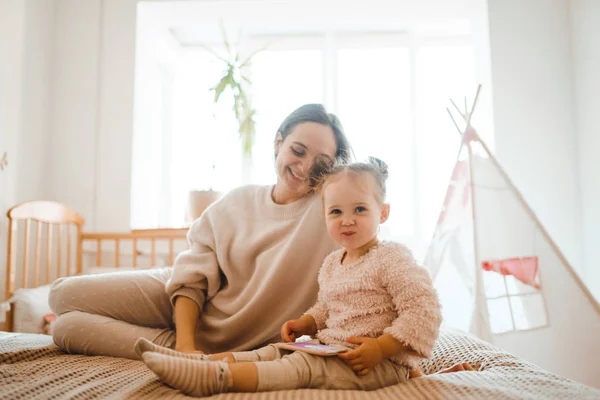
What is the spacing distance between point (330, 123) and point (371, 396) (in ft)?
2.39

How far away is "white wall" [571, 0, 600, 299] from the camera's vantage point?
241cm

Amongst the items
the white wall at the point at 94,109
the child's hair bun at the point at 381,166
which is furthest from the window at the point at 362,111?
the child's hair bun at the point at 381,166

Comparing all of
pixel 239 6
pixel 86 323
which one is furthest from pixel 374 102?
pixel 86 323

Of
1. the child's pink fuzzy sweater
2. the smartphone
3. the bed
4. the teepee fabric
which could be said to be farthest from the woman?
the teepee fabric

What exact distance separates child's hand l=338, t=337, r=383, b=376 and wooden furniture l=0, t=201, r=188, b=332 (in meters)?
1.88

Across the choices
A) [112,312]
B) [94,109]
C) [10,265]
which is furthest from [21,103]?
[112,312]

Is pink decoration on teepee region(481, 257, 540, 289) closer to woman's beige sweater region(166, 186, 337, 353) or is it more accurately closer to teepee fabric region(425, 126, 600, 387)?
teepee fabric region(425, 126, 600, 387)

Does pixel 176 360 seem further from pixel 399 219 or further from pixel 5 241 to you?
pixel 399 219

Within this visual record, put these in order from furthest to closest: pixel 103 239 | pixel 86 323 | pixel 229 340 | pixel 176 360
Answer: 1. pixel 103 239
2. pixel 229 340
3. pixel 86 323
4. pixel 176 360

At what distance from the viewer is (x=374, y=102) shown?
311 centimetres

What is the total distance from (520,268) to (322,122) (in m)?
1.10

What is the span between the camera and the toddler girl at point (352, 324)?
2.46ft

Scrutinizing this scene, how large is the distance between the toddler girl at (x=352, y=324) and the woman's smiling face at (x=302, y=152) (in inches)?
7.5

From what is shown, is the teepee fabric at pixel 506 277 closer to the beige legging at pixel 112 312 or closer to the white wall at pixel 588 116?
the white wall at pixel 588 116
